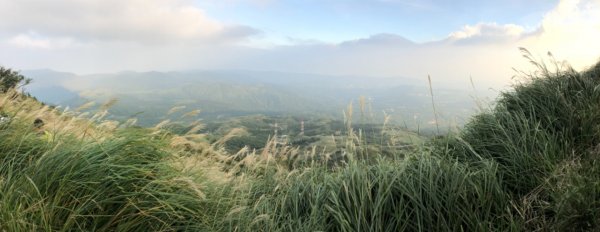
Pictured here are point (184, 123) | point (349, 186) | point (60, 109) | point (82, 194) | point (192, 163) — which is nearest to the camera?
point (82, 194)

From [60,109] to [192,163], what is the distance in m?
3.70

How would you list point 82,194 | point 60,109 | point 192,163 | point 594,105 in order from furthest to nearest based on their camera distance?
1. point 60,109
2. point 594,105
3. point 192,163
4. point 82,194

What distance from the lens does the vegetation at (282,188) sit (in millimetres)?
3379

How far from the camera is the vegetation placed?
3379 mm

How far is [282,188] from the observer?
4.93 meters

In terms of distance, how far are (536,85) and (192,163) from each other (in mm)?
6107

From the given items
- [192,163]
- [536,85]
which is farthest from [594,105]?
[192,163]

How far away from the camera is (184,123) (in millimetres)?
6426

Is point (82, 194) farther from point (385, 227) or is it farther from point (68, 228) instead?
point (385, 227)

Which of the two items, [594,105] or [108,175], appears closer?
[108,175]

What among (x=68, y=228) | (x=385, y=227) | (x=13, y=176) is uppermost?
(x=13, y=176)

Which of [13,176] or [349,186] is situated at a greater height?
[13,176]

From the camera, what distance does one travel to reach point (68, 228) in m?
3.21

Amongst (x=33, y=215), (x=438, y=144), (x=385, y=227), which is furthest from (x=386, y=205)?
(x=33, y=215)
